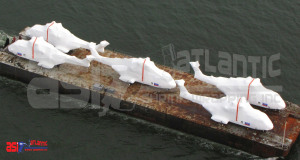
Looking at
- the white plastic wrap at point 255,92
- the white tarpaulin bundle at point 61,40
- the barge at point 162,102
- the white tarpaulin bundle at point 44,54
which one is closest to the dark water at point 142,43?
A: the barge at point 162,102

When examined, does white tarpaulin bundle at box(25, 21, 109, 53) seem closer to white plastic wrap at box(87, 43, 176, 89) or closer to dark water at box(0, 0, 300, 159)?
white plastic wrap at box(87, 43, 176, 89)

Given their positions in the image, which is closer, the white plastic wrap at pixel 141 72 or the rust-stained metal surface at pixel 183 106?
the rust-stained metal surface at pixel 183 106

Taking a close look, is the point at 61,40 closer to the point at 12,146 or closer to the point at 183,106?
the point at 12,146

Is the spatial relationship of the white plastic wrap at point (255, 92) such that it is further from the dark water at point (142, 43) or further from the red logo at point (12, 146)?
the red logo at point (12, 146)

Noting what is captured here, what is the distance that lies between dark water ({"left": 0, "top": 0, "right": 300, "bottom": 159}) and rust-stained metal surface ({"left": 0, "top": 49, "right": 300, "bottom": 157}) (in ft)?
7.20

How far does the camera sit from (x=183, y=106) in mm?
66188

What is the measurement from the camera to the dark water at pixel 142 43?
211 feet

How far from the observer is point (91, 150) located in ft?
208

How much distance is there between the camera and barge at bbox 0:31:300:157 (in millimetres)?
62281

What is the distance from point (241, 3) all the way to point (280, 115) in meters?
31.3

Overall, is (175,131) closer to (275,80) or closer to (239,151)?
(239,151)

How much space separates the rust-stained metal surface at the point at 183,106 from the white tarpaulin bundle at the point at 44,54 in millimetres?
1350

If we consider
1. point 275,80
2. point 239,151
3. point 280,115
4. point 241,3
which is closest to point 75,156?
point 239,151

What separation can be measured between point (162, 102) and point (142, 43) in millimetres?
18064
